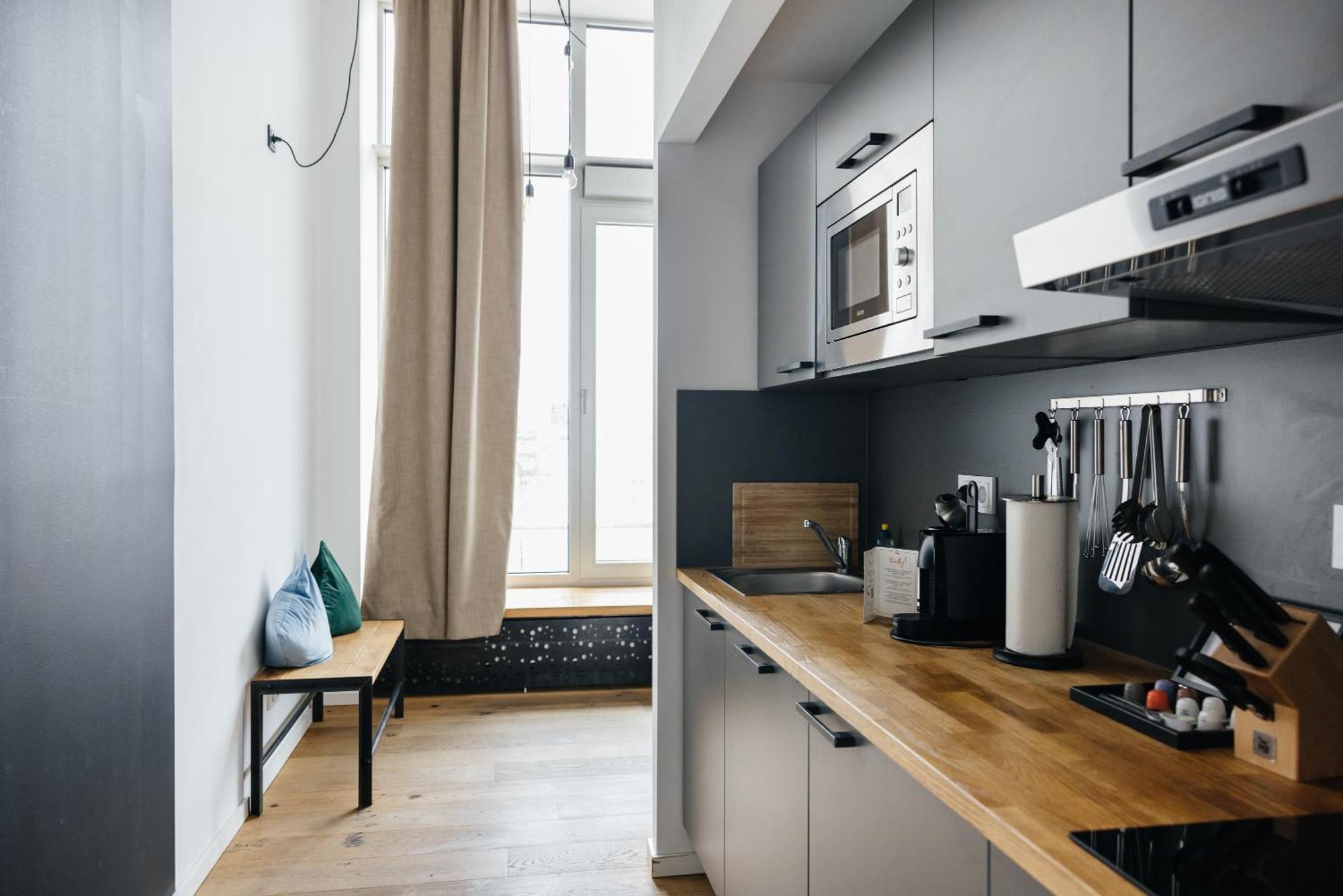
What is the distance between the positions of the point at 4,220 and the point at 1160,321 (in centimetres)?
182

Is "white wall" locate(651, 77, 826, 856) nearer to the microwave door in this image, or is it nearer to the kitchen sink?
the kitchen sink

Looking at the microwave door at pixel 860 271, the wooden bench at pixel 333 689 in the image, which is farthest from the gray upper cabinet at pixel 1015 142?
the wooden bench at pixel 333 689

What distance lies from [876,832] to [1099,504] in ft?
2.60

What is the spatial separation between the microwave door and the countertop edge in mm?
735

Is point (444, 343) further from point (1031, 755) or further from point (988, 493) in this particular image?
point (1031, 755)

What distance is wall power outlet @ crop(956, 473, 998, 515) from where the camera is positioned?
2062mm

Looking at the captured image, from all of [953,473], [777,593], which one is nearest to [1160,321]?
[953,473]

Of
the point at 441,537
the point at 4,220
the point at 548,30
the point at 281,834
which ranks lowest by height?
the point at 281,834

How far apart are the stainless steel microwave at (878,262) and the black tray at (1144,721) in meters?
0.66

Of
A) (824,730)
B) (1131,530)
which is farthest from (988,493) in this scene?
(824,730)

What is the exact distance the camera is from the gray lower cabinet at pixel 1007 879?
0.89 meters

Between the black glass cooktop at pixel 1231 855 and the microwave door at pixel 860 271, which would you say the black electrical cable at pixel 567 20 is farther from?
the black glass cooktop at pixel 1231 855

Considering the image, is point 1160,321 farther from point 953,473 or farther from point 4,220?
point 4,220

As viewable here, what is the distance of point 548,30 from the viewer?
451cm
